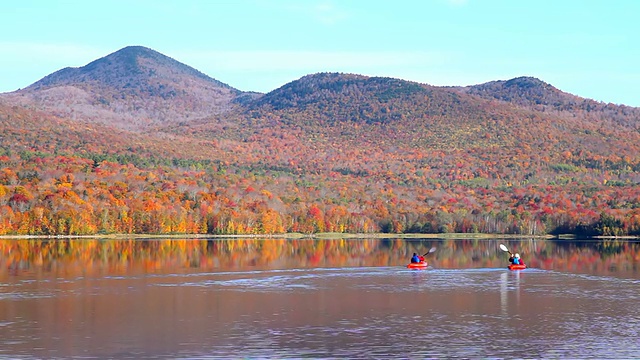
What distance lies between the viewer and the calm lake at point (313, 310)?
41281 mm

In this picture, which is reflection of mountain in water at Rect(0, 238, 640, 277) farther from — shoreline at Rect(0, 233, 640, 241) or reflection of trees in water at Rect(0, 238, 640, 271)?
shoreline at Rect(0, 233, 640, 241)

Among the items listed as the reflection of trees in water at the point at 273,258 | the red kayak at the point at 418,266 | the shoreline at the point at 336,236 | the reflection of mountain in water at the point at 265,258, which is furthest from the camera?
the shoreline at the point at 336,236

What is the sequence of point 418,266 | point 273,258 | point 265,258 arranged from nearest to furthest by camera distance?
point 418,266 → point 265,258 → point 273,258

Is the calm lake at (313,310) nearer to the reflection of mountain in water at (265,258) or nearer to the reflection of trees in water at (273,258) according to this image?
the reflection of mountain in water at (265,258)

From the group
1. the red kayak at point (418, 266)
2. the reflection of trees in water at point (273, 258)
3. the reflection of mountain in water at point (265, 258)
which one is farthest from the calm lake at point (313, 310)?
the red kayak at point (418, 266)

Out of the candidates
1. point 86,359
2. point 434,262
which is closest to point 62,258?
point 434,262

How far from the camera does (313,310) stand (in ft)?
178

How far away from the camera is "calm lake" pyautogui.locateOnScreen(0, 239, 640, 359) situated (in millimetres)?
41281

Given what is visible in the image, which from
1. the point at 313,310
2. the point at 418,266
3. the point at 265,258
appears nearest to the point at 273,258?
the point at 265,258

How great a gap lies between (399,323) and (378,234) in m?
146

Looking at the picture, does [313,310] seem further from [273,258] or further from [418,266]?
[273,258]

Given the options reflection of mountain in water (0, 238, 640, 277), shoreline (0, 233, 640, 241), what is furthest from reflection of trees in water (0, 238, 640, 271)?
shoreline (0, 233, 640, 241)

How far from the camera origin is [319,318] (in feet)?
166

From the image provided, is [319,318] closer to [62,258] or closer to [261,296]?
[261,296]
